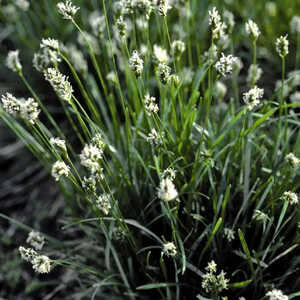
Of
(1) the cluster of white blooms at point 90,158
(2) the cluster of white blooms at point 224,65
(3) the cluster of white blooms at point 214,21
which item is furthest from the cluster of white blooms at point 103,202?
(3) the cluster of white blooms at point 214,21

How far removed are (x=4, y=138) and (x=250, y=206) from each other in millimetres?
2415

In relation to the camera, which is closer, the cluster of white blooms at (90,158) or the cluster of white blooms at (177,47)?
the cluster of white blooms at (90,158)

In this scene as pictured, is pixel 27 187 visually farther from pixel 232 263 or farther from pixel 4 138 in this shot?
pixel 232 263

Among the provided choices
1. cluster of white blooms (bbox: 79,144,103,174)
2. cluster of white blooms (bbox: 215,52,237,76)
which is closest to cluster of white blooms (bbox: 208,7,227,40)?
cluster of white blooms (bbox: 215,52,237,76)

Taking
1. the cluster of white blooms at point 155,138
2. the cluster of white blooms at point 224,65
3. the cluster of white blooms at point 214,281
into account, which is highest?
the cluster of white blooms at point 224,65

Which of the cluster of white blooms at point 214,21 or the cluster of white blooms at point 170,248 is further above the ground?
the cluster of white blooms at point 214,21

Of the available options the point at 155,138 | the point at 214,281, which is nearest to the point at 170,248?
the point at 214,281

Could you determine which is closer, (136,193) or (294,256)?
(294,256)

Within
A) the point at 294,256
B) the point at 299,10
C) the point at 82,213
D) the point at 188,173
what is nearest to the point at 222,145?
the point at 188,173

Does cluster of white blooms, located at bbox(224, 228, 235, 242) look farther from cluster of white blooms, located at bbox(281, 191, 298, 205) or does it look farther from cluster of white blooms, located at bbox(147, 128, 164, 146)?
cluster of white blooms, located at bbox(147, 128, 164, 146)

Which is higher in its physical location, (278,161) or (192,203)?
(278,161)

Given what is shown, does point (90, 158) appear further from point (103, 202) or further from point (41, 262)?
point (41, 262)

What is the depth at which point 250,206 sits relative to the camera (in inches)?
74.5

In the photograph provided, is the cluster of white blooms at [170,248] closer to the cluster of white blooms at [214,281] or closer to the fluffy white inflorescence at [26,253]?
the cluster of white blooms at [214,281]
